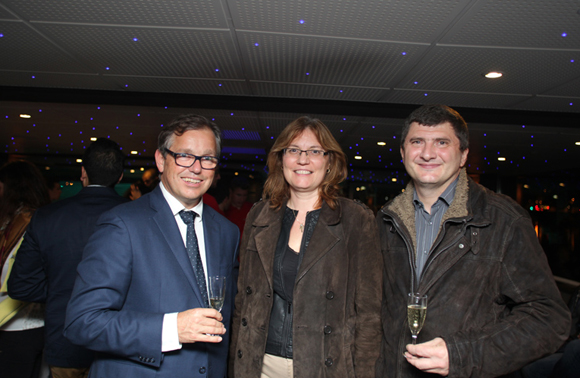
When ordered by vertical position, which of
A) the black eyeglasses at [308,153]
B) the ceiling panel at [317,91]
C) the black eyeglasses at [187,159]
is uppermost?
Result: the ceiling panel at [317,91]

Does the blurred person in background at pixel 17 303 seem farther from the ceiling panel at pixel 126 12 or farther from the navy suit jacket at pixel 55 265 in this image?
the ceiling panel at pixel 126 12

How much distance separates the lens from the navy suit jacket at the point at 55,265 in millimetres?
2316

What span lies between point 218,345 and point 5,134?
371 inches

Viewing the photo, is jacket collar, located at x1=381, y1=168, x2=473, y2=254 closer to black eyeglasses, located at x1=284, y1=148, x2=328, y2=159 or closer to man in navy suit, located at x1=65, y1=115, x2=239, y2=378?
black eyeglasses, located at x1=284, y1=148, x2=328, y2=159

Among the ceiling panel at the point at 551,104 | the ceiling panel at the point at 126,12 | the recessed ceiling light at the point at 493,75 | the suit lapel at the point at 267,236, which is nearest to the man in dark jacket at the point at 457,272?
the suit lapel at the point at 267,236

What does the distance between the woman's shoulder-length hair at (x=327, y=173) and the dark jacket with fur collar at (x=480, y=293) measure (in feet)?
1.57

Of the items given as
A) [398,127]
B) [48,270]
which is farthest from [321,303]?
[398,127]

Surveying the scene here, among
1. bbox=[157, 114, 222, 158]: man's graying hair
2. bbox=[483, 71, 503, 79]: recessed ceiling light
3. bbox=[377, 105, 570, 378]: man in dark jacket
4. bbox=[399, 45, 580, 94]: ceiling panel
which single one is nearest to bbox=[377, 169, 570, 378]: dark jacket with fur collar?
bbox=[377, 105, 570, 378]: man in dark jacket

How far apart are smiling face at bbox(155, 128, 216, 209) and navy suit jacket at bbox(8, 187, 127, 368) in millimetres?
885

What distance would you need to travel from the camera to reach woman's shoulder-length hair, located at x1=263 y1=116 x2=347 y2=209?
2.14 m

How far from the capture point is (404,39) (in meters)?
3.17

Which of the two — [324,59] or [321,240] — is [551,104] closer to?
[324,59]

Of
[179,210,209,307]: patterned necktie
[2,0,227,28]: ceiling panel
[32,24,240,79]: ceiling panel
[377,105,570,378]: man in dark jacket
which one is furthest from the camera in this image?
[32,24,240,79]: ceiling panel

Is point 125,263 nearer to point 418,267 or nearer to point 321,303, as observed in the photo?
point 321,303
